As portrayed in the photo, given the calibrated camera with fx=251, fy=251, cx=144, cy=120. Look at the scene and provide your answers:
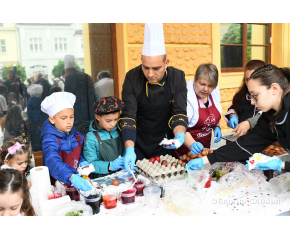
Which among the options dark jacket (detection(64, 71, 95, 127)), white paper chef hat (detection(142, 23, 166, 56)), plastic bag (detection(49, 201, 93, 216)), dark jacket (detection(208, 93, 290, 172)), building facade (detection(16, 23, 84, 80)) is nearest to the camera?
plastic bag (detection(49, 201, 93, 216))

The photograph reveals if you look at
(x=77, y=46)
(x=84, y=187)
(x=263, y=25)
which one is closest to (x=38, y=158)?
(x=77, y=46)

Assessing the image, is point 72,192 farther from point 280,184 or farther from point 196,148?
point 280,184

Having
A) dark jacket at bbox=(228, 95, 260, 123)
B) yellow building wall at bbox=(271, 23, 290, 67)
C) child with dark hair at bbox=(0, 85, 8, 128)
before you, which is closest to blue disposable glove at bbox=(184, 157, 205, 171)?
dark jacket at bbox=(228, 95, 260, 123)

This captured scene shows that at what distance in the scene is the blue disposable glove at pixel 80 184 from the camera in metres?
1.70

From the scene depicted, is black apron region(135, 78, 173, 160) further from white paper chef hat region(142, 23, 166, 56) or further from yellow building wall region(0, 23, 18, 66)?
yellow building wall region(0, 23, 18, 66)

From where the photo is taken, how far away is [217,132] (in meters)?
2.98

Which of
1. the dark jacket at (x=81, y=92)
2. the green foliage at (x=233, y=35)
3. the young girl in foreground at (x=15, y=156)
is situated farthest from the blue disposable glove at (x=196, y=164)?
the green foliage at (x=233, y=35)

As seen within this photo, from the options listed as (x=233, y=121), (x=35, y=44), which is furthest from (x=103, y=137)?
(x=35, y=44)

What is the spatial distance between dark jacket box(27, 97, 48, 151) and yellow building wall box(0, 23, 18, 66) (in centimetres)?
64

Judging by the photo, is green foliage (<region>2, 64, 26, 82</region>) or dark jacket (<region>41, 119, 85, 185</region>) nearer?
dark jacket (<region>41, 119, 85, 185</region>)

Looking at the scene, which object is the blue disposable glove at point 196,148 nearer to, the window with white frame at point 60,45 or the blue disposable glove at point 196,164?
the blue disposable glove at point 196,164

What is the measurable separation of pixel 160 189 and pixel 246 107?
187cm

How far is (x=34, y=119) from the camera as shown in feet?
13.2

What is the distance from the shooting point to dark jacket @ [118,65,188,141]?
2480 millimetres
